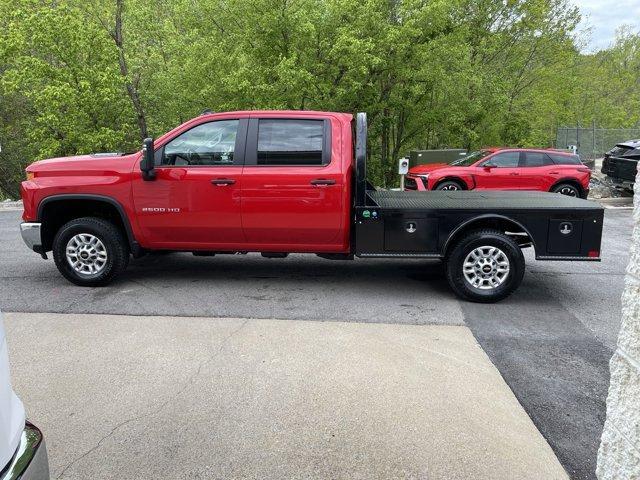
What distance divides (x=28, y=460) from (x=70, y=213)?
525cm

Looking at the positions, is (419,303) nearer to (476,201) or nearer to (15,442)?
(476,201)

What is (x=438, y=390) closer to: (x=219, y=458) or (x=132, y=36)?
(x=219, y=458)

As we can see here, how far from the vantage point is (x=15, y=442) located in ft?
5.65

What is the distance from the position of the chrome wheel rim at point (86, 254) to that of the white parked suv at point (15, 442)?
15.0ft

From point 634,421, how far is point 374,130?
699 inches

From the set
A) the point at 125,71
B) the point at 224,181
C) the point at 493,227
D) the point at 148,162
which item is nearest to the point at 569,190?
the point at 493,227

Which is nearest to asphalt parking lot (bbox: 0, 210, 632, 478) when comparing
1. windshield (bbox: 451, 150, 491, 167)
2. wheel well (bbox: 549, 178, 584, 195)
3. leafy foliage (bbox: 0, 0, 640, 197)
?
wheel well (bbox: 549, 178, 584, 195)

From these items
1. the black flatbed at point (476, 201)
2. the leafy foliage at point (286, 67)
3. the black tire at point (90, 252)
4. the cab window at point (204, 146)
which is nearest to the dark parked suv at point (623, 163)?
the leafy foliage at point (286, 67)

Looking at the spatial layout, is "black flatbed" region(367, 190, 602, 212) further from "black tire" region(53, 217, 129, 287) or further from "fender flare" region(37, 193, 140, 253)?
"black tire" region(53, 217, 129, 287)

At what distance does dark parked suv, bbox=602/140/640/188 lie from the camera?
14672mm

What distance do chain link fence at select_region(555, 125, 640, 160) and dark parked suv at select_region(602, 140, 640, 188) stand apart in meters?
7.70

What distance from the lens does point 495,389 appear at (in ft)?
12.5

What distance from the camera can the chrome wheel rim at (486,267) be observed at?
5699 mm

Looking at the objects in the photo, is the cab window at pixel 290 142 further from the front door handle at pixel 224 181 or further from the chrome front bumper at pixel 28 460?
the chrome front bumper at pixel 28 460
